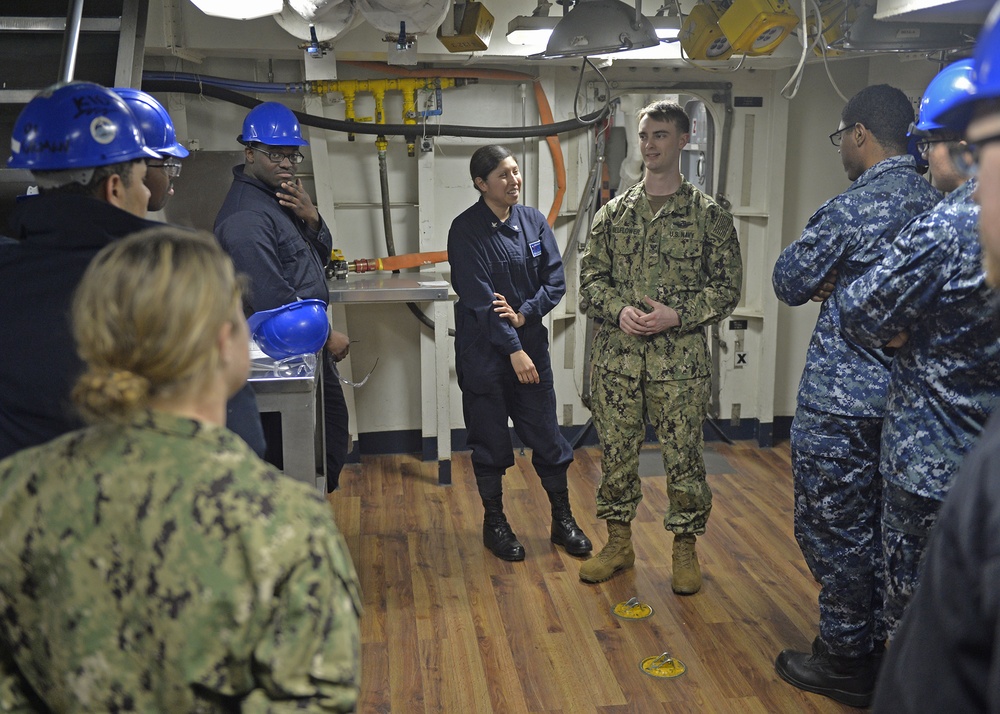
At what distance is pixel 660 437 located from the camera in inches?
136

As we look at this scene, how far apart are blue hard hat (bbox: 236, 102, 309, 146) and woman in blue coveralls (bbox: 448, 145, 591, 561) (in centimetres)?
74

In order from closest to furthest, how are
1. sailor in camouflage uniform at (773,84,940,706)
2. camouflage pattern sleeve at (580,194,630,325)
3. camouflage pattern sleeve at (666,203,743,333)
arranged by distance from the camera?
sailor in camouflage uniform at (773,84,940,706), camouflage pattern sleeve at (666,203,743,333), camouflage pattern sleeve at (580,194,630,325)

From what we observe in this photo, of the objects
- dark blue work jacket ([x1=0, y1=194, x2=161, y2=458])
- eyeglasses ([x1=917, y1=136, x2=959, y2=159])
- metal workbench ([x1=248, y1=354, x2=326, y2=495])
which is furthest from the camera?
metal workbench ([x1=248, y1=354, x2=326, y2=495])

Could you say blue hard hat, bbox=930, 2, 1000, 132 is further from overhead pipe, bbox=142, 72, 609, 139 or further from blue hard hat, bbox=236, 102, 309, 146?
overhead pipe, bbox=142, 72, 609, 139

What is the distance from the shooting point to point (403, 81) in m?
4.57

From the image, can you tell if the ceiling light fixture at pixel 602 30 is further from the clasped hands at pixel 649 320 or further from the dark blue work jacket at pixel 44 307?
the dark blue work jacket at pixel 44 307

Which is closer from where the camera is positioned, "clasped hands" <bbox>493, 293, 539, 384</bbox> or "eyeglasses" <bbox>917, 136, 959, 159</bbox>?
"eyeglasses" <bbox>917, 136, 959, 159</bbox>

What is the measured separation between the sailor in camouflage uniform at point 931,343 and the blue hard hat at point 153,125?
5.69 ft

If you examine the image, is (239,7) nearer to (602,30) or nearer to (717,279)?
(602,30)

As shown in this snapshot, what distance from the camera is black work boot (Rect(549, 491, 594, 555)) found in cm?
375

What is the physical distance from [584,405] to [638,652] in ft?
7.55

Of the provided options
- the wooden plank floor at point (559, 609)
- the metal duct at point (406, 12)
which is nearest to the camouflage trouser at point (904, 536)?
the wooden plank floor at point (559, 609)

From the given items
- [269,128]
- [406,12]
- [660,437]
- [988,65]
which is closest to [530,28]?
[406,12]

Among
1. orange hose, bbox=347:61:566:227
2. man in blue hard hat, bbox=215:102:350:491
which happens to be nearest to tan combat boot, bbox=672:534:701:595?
man in blue hard hat, bbox=215:102:350:491
